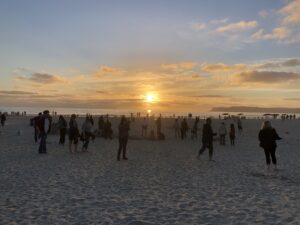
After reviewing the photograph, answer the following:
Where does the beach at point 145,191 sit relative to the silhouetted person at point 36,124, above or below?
below

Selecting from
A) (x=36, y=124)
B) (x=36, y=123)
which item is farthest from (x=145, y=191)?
(x=36, y=124)

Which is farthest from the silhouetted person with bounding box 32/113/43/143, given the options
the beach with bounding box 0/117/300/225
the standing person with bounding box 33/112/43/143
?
the beach with bounding box 0/117/300/225

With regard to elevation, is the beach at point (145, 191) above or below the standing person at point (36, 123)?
below

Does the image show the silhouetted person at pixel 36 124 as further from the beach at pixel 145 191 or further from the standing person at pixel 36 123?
the beach at pixel 145 191

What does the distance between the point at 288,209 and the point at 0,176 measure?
9044 millimetres

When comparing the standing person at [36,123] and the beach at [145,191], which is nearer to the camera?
the beach at [145,191]

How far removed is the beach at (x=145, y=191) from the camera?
26.2ft

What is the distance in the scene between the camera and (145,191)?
1073 centimetres

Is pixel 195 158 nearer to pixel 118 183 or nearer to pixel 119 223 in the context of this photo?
pixel 118 183

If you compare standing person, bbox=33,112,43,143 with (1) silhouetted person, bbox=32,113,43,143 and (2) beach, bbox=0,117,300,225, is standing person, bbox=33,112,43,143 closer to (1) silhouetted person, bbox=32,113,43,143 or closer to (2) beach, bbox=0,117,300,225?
(1) silhouetted person, bbox=32,113,43,143

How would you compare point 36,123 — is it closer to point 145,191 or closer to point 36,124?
point 36,124

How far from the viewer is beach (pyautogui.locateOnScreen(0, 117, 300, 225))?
7.99 m

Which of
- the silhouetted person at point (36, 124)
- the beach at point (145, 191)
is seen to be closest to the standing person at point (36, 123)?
the silhouetted person at point (36, 124)

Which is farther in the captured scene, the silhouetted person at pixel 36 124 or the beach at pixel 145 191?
the silhouetted person at pixel 36 124
